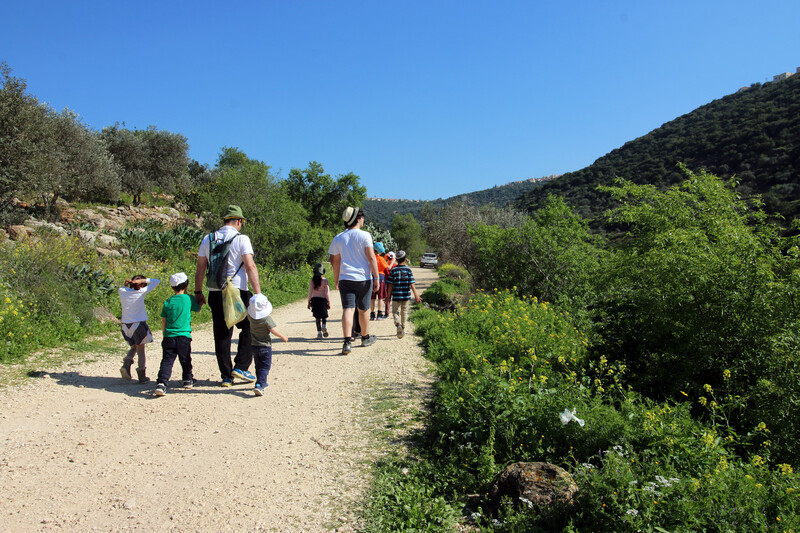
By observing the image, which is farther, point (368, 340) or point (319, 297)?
point (319, 297)

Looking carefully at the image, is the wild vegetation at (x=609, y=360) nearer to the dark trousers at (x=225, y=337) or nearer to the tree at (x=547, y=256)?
the tree at (x=547, y=256)

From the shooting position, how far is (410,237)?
63.5 metres

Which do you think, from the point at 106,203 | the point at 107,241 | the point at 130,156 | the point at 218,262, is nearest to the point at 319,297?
the point at 218,262

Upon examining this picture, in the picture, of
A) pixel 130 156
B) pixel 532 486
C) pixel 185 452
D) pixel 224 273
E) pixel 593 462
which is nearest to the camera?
pixel 532 486

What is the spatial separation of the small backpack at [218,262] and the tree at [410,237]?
2172 inches

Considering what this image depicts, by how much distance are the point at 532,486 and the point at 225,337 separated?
3407mm

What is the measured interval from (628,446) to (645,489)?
53 centimetres

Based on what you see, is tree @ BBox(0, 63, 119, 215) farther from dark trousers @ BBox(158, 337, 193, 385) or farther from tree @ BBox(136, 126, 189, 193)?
dark trousers @ BBox(158, 337, 193, 385)

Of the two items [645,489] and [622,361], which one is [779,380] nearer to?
[622,361]

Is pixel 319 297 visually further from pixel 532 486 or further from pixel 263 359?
pixel 532 486

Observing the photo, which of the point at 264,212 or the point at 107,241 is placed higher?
the point at 264,212

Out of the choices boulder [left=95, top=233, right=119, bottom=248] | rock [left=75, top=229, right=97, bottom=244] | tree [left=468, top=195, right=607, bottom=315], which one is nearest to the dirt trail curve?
tree [left=468, top=195, right=607, bottom=315]

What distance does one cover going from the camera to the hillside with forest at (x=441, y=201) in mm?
93062

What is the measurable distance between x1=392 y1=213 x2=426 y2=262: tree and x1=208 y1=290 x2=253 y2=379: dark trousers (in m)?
54.9
